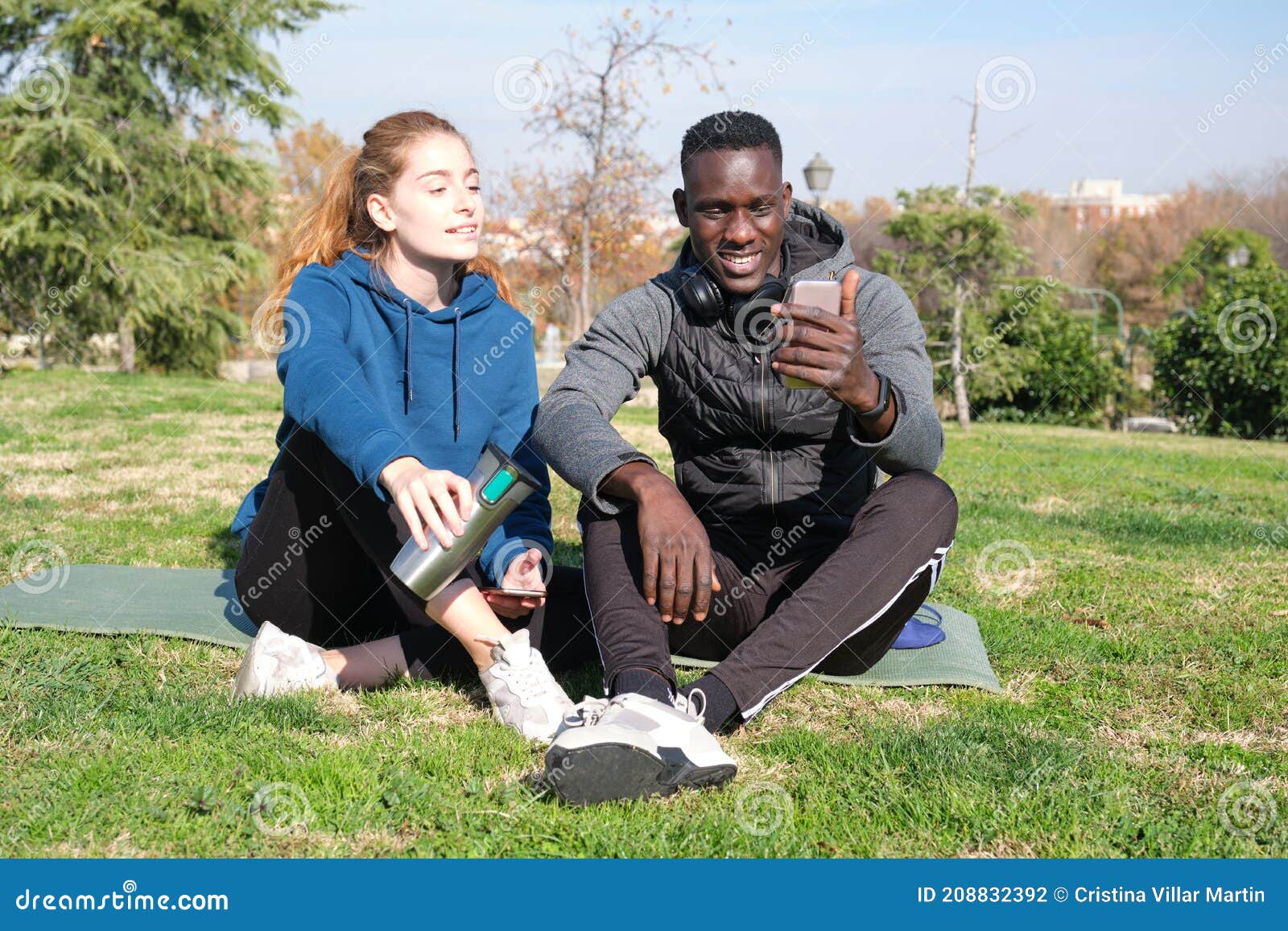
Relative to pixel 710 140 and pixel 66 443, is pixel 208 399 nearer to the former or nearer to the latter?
pixel 66 443

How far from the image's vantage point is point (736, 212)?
3.14 metres

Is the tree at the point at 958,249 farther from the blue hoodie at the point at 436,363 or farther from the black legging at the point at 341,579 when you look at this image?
the black legging at the point at 341,579

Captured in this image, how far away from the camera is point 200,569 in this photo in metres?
4.55

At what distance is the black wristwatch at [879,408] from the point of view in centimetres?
275

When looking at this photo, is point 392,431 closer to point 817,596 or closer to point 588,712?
point 588,712

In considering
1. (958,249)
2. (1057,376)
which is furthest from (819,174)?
(1057,376)

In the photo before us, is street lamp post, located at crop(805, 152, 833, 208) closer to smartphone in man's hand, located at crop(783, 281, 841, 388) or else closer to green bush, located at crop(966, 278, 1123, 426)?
green bush, located at crop(966, 278, 1123, 426)

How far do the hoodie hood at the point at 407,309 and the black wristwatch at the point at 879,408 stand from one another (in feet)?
3.99

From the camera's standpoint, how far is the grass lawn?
2291 millimetres

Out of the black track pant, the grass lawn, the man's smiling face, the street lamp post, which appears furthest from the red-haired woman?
the street lamp post

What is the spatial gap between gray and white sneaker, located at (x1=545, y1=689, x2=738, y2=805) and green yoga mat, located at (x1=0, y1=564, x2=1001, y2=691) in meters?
0.99

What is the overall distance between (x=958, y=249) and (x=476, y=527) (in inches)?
461

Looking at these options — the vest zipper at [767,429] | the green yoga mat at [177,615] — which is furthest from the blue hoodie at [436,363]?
the vest zipper at [767,429]
